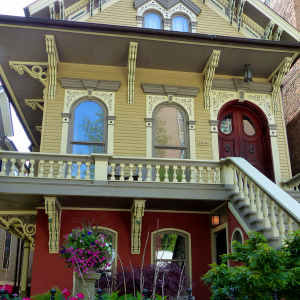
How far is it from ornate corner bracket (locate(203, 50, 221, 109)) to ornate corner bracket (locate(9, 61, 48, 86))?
4.55 metres

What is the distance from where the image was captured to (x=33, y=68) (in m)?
10.2

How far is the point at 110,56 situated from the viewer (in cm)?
1015

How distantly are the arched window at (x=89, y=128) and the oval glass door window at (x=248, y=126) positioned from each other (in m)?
4.27

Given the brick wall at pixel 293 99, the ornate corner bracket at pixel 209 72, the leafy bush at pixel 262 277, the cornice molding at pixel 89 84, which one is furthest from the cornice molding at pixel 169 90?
the leafy bush at pixel 262 277

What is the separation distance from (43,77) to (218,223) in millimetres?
6197

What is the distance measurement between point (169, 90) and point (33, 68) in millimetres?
3895

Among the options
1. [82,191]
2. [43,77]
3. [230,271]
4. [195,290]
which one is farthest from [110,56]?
[230,271]

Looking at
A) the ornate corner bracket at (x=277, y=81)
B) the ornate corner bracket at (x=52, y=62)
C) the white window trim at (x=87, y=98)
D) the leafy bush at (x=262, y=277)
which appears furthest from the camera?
the ornate corner bracket at (x=277, y=81)

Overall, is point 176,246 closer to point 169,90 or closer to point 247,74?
point 169,90

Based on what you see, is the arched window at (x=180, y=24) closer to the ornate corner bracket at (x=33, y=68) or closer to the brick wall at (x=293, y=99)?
the brick wall at (x=293, y=99)

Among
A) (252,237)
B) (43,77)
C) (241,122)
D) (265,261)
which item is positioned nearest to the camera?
(265,261)

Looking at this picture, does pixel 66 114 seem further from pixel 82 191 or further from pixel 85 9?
pixel 85 9

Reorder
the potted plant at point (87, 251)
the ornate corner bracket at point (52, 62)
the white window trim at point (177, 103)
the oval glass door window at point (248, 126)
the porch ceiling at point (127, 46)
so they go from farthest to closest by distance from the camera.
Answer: the oval glass door window at point (248, 126)
the white window trim at point (177, 103)
the ornate corner bracket at point (52, 62)
the porch ceiling at point (127, 46)
the potted plant at point (87, 251)

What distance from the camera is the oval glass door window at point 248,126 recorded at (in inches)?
434
